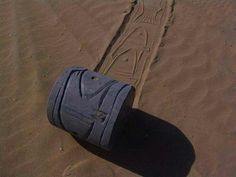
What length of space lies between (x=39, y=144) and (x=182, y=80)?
2.12 metres

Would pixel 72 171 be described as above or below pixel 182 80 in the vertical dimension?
below

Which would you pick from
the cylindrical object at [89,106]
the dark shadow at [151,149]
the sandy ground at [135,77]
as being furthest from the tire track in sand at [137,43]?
the cylindrical object at [89,106]

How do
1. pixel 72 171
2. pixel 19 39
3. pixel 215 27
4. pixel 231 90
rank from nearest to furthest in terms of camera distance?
pixel 72 171, pixel 231 90, pixel 19 39, pixel 215 27

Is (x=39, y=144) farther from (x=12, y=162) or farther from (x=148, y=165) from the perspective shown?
(x=148, y=165)

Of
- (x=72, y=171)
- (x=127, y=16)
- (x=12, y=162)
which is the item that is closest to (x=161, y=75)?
(x=127, y=16)

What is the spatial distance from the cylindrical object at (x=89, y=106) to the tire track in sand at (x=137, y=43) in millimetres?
973

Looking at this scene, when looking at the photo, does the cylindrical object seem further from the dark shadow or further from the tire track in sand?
the tire track in sand

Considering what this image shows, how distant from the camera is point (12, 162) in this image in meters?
4.33

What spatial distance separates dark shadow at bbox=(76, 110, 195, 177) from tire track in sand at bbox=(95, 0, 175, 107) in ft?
1.39

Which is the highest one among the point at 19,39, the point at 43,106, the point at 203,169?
the point at 19,39

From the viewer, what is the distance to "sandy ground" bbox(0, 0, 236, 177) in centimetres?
438

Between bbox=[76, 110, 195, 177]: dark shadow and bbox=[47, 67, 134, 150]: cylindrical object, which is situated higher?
bbox=[47, 67, 134, 150]: cylindrical object

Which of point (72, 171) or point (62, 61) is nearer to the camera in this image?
point (72, 171)

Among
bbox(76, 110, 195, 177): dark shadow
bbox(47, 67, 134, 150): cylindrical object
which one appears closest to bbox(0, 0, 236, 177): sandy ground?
bbox(76, 110, 195, 177): dark shadow
